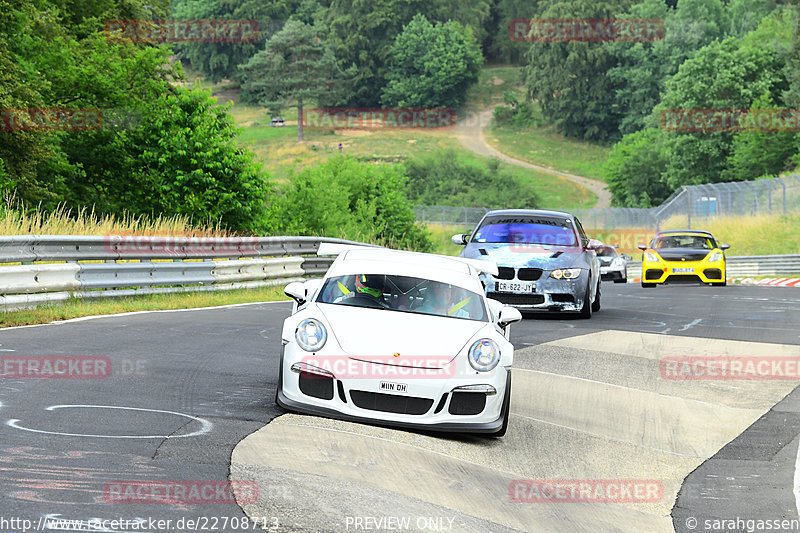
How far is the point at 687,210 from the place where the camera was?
183ft

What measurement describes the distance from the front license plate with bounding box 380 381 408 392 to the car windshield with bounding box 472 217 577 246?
33.0 ft

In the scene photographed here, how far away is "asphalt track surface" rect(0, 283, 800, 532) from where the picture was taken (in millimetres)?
5195

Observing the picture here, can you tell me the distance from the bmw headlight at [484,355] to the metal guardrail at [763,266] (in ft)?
106

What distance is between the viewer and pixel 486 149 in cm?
12006

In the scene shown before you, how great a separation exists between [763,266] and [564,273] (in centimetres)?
2535

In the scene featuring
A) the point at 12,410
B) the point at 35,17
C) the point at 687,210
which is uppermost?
the point at 35,17

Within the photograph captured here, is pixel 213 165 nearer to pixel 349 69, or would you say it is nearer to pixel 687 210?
pixel 687 210

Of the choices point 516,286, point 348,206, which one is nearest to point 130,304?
point 516,286

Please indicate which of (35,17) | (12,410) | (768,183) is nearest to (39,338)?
(12,410)

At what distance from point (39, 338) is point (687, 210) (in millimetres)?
48814

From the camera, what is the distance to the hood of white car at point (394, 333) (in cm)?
727

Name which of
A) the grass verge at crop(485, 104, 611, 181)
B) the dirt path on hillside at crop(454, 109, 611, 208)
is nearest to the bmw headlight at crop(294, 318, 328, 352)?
the dirt path on hillside at crop(454, 109, 611, 208)

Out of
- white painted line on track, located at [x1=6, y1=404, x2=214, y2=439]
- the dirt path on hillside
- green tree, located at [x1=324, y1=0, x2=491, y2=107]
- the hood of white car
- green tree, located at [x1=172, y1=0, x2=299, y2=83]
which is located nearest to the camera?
white painted line on track, located at [x1=6, y1=404, x2=214, y2=439]

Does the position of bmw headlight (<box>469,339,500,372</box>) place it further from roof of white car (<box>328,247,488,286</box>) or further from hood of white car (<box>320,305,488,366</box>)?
roof of white car (<box>328,247,488,286</box>)
